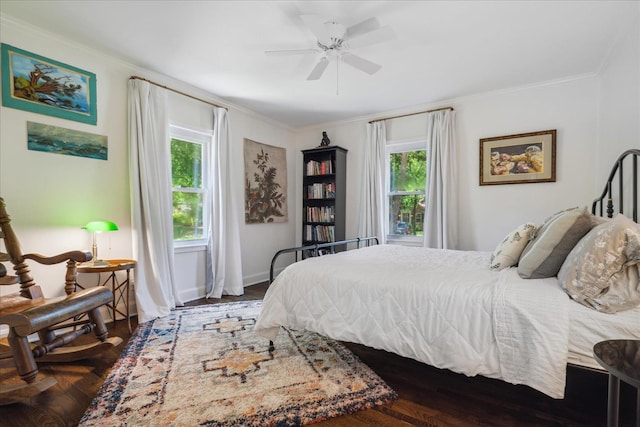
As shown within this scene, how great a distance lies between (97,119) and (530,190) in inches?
176

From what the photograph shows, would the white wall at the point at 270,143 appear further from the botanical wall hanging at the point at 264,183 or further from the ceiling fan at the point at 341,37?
the ceiling fan at the point at 341,37

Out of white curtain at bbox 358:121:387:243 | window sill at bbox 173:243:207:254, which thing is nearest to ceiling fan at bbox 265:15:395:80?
white curtain at bbox 358:121:387:243

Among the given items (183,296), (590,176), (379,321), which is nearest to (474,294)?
(379,321)

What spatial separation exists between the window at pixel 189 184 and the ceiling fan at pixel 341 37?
5.88 feet

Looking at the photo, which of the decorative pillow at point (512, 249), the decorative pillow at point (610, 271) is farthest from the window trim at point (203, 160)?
the decorative pillow at point (610, 271)

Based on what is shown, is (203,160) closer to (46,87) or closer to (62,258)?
(46,87)

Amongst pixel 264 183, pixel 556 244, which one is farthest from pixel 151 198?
pixel 556 244

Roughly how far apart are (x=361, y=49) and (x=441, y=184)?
189 centimetres

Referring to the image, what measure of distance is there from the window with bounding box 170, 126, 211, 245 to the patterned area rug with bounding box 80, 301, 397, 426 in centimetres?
135

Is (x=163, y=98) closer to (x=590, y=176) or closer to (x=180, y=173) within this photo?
(x=180, y=173)

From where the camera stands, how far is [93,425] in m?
1.44

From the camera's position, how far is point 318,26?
6.75 ft

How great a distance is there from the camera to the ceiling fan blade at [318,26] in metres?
1.96

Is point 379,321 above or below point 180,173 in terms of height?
below
